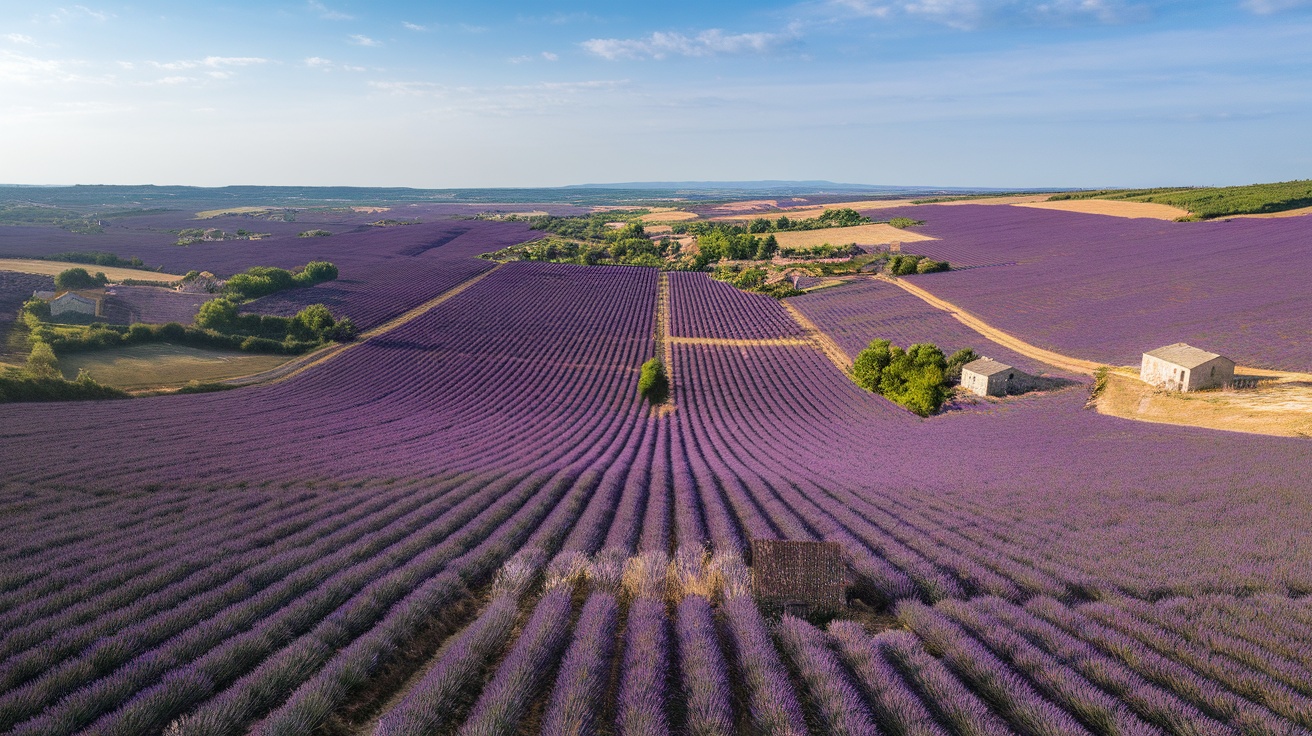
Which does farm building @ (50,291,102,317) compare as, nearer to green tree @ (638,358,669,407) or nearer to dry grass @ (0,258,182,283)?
dry grass @ (0,258,182,283)

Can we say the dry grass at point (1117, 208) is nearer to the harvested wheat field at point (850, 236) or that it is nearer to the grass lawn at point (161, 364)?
the harvested wheat field at point (850, 236)

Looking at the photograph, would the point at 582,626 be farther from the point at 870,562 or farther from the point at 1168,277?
the point at 1168,277

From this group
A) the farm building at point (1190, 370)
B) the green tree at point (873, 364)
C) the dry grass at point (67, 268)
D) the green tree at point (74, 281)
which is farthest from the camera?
the dry grass at point (67, 268)

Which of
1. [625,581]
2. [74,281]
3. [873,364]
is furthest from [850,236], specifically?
[74,281]

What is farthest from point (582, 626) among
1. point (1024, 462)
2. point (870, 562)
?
point (1024, 462)

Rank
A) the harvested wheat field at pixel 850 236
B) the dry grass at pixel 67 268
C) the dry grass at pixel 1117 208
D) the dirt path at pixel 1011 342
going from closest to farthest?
the dirt path at pixel 1011 342, the dry grass at pixel 67 268, the dry grass at pixel 1117 208, the harvested wheat field at pixel 850 236

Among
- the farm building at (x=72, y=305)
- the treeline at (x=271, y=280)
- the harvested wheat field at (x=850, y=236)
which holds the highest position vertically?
the harvested wheat field at (x=850, y=236)

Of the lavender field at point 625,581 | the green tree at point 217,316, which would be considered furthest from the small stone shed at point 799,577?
the green tree at point 217,316
